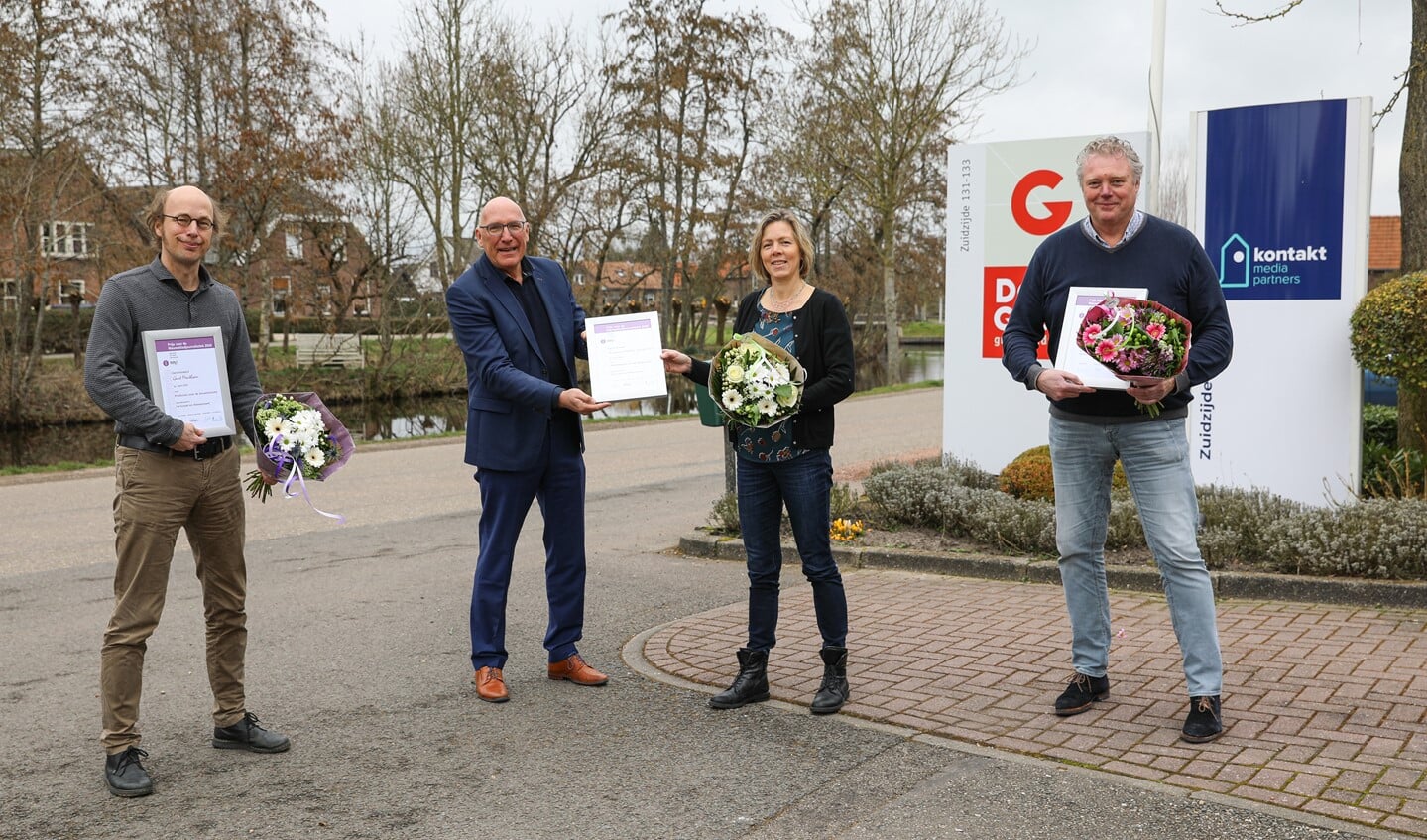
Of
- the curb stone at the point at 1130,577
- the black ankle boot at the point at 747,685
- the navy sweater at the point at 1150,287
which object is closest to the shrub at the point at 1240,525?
the curb stone at the point at 1130,577

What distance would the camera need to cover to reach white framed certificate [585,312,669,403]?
4816mm

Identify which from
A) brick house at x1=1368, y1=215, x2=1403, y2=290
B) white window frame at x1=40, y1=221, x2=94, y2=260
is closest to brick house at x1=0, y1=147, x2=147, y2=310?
white window frame at x1=40, y1=221, x2=94, y2=260

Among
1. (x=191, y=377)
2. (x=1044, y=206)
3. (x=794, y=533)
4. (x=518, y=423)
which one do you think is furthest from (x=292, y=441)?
(x=1044, y=206)

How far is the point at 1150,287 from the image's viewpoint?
4.30 meters

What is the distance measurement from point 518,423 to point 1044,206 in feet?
22.3

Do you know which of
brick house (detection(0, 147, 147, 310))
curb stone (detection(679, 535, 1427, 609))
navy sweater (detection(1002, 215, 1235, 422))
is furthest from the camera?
brick house (detection(0, 147, 147, 310))

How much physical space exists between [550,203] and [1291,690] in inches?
1243

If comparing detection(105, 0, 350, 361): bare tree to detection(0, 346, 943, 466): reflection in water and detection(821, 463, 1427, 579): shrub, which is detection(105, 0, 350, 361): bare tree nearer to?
detection(0, 346, 943, 466): reflection in water

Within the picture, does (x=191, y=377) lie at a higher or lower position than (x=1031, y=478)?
higher

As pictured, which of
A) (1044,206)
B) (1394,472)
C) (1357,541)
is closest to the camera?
(1357,541)

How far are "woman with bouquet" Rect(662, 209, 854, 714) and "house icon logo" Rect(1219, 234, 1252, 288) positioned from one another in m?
5.23

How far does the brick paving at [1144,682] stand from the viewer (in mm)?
3867

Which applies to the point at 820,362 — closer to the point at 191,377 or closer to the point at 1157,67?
the point at 191,377

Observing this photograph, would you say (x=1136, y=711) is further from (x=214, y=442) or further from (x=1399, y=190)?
(x=1399, y=190)
